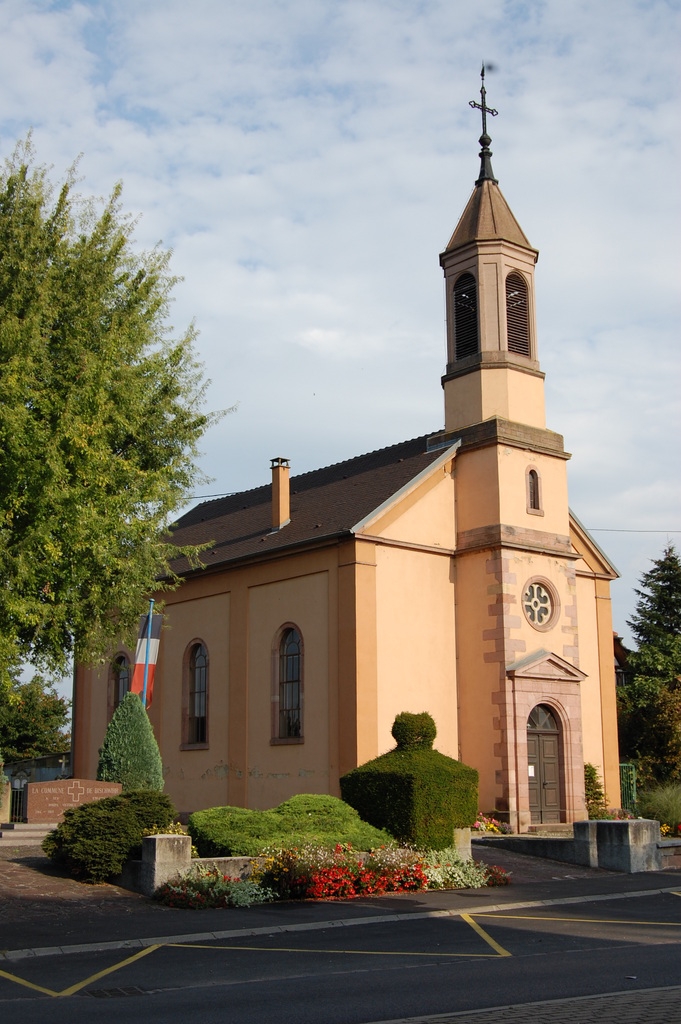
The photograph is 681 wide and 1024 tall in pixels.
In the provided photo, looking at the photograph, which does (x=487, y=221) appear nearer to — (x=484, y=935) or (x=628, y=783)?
(x=628, y=783)

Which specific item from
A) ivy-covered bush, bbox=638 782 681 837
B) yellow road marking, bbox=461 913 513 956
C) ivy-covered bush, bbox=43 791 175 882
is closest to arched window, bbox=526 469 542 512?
ivy-covered bush, bbox=638 782 681 837

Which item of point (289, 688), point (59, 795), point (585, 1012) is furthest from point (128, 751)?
point (585, 1012)

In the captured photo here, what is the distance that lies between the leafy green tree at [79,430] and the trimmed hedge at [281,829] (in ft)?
13.4

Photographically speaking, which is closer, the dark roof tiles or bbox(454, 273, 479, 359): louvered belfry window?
the dark roof tiles

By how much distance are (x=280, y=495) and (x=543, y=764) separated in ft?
31.2

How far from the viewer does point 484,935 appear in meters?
11.9

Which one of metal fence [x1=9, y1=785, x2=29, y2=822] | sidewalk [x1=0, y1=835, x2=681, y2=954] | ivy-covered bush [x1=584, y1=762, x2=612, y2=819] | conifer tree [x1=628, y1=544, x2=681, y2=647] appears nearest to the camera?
sidewalk [x1=0, y1=835, x2=681, y2=954]

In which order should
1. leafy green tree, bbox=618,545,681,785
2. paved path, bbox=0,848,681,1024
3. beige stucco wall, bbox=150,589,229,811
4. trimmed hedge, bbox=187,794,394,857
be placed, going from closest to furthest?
paved path, bbox=0,848,681,1024, trimmed hedge, bbox=187,794,394,857, beige stucco wall, bbox=150,589,229,811, leafy green tree, bbox=618,545,681,785

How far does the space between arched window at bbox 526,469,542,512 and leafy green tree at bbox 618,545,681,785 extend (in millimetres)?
9269

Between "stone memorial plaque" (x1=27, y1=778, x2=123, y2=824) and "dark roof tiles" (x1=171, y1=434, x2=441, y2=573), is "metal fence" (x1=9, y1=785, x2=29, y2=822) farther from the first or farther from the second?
"stone memorial plaque" (x1=27, y1=778, x2=123, y2=824)

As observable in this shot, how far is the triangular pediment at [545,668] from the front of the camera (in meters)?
24.5

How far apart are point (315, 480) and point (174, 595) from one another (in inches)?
209

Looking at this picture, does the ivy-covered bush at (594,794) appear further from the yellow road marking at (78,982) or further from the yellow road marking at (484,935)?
the yellow road marking at (78,982)

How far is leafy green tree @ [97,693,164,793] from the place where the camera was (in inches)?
811
